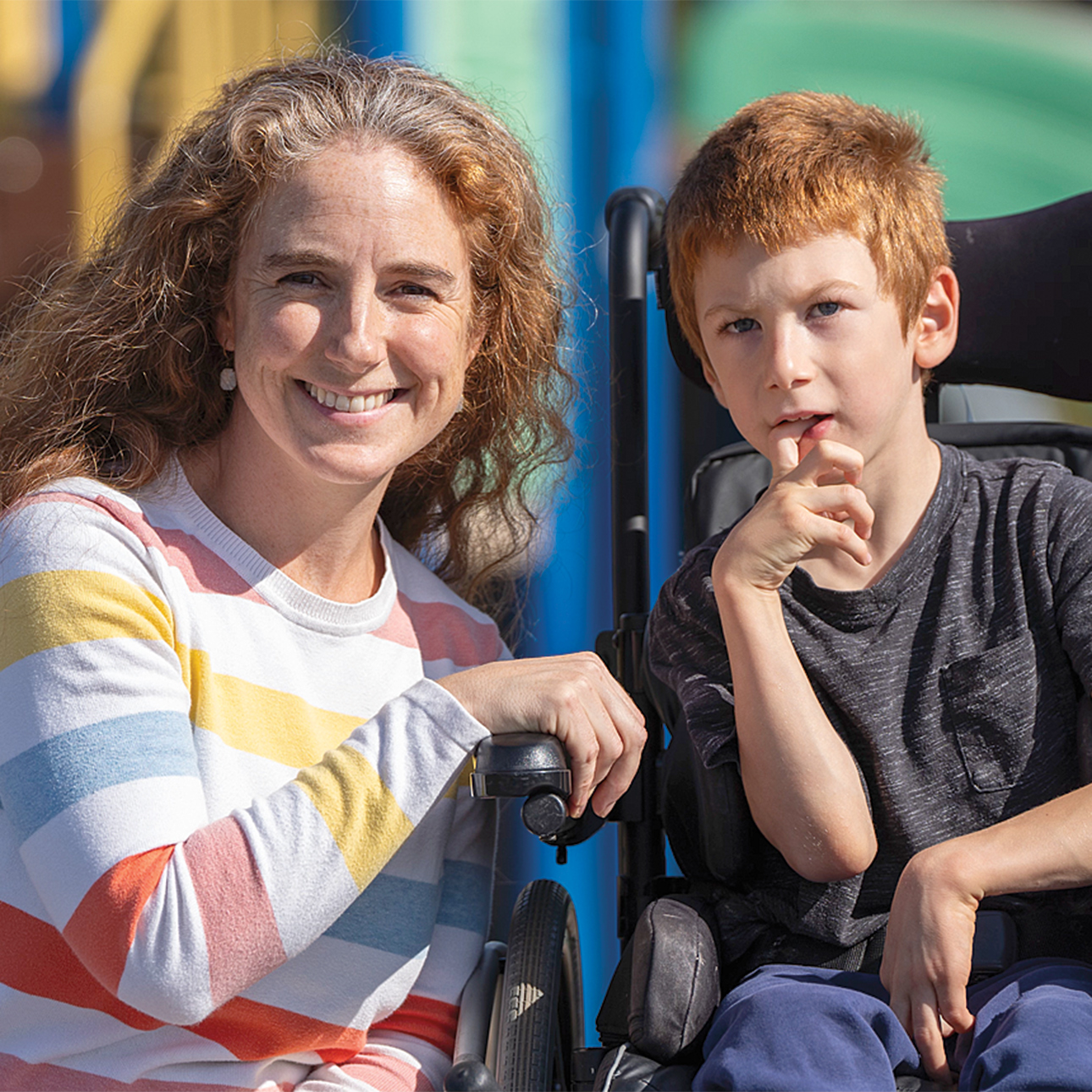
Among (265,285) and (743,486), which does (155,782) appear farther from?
(743,486)

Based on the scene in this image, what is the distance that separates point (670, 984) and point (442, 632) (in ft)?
1.81

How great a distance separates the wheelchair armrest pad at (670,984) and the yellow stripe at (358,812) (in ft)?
0.88

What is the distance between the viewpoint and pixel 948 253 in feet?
5.22

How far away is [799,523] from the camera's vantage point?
1266mm

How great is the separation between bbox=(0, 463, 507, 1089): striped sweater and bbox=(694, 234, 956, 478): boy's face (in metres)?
0.49

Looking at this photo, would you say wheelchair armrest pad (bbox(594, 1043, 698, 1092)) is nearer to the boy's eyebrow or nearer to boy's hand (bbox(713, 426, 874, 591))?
boy's hand (bbox(713, 426, 874, 591))

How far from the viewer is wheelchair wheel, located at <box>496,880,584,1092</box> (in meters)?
1.19

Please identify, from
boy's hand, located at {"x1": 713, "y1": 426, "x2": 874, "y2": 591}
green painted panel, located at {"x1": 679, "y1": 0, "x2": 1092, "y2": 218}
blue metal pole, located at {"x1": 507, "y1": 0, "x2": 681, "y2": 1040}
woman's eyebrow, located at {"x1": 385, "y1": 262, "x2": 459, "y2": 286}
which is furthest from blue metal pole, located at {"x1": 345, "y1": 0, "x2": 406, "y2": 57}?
boy's hand, located at {"x1": 713, "y1": 426, "x2": 874, "y2": 591}

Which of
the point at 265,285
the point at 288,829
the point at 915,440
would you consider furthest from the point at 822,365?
the point at 288,829

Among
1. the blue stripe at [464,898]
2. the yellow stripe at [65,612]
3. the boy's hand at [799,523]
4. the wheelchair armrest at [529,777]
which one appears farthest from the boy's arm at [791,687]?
the yellow stripe at [65,612]

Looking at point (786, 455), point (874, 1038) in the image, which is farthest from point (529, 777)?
point (786, 455)

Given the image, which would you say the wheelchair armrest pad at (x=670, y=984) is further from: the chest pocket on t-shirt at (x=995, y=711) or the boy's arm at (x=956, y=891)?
the chest pocket on t-shirt at (x=995, y=711)

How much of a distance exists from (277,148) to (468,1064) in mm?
949

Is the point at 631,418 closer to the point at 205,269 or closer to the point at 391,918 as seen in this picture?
the point at 205,269
